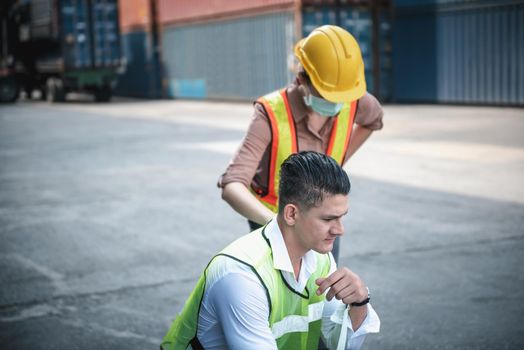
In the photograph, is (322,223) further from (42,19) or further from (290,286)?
(42,19)

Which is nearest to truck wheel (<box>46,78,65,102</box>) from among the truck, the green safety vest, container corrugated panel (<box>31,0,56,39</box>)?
the truck

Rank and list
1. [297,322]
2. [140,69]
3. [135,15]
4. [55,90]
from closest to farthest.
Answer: [297,322] < [55,90] < [135,15] < [140,69]

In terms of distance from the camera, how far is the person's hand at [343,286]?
2.28 m

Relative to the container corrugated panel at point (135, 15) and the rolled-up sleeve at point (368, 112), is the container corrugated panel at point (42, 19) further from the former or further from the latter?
the rolled-up sleeve at point (368, 112)

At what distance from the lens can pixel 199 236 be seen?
7.13 metres

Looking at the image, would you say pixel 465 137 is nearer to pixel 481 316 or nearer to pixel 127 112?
pixel 481 316

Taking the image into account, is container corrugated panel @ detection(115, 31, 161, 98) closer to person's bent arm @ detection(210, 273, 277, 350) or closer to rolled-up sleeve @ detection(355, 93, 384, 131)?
rolled-up sleeve @ detection(355, 93, 384, 131)

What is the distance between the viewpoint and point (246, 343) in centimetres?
218

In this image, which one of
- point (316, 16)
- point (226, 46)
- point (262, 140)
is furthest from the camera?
point (226, 46)

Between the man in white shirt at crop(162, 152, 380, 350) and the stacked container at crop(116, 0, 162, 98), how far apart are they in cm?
3049

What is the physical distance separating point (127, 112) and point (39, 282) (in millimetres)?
18528

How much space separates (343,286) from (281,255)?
0.21 metres

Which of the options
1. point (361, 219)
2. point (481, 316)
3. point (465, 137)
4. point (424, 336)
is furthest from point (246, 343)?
point (465, 137)

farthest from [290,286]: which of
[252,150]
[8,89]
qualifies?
[8,89]
